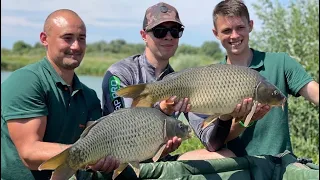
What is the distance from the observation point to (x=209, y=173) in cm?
208

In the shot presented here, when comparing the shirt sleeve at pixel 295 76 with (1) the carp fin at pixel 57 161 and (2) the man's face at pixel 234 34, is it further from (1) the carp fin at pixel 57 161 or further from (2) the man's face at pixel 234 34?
(1) the carp fin at pixel 57 161

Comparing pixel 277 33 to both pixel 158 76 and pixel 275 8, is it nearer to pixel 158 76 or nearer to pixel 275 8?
pixel 275 8

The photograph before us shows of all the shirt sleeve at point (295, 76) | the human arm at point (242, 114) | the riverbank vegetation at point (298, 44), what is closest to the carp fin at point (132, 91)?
the human arm at point (242, 114)

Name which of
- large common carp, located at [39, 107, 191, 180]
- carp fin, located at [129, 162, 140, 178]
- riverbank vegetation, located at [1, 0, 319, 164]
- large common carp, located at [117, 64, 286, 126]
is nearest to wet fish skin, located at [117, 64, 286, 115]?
large common carp, located at [117, 64, 286, 126]

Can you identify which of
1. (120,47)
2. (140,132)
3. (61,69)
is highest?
(61,69)

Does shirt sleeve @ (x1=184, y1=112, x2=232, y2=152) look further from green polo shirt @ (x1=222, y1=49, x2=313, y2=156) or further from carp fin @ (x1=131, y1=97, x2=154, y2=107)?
carp fin @ (x1=131, y1=97, x2=154, y2=107)

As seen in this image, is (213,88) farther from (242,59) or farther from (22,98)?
(22,98)

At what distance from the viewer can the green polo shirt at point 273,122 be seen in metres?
2.33

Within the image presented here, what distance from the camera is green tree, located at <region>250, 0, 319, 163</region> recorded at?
4.63 metres

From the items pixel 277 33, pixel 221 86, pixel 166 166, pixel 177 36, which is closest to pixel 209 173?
pixel 166 166

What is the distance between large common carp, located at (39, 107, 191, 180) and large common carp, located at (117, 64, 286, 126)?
141 millimetres

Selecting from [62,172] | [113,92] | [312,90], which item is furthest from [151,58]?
[62,172]

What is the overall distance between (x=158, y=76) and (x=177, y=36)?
0.20 meters

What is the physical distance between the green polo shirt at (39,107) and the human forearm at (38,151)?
0.08m
